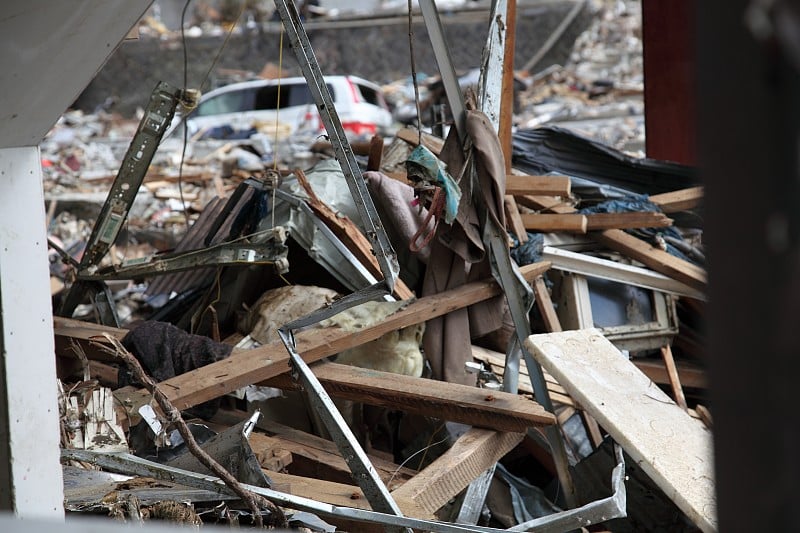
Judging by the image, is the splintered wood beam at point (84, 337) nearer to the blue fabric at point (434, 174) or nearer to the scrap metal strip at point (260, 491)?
the scrap metal strip at point (260, 491)

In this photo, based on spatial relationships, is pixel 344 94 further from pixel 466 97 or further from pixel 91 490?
pixel 91 490

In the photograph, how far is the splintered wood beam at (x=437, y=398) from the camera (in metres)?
4.17

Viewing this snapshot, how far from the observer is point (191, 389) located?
417 cm

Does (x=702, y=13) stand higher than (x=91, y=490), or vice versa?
(x=702, y=13)

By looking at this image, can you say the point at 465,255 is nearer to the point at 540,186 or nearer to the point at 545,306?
the point at 545,306

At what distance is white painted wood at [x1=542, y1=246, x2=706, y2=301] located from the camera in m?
5.95

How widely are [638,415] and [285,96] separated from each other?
14.9m

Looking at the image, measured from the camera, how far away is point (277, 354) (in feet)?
14.5

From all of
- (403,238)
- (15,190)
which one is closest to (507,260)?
(403,238)

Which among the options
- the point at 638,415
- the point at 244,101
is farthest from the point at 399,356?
the point at 244,101

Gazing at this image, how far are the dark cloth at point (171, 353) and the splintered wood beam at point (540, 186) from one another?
8.49 ft

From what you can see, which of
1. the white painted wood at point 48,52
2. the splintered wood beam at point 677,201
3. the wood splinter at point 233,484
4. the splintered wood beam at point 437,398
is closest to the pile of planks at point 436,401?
the splintered wood beam at point 437,398

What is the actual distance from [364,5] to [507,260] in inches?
1009

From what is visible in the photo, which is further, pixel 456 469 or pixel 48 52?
pixel 456 469
